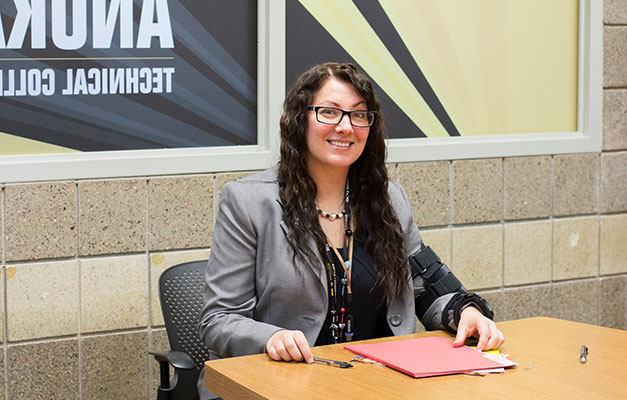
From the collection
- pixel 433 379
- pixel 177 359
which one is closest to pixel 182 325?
pixel 177 359

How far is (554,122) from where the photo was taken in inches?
181

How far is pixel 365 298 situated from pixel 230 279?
0.43m

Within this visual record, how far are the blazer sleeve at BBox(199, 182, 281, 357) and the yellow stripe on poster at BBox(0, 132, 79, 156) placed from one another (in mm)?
990

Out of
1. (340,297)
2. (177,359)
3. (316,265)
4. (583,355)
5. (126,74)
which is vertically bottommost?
(177,359)

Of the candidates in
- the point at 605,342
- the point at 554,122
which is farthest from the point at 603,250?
the point at 605,342

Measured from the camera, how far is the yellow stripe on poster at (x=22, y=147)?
11.1 ft

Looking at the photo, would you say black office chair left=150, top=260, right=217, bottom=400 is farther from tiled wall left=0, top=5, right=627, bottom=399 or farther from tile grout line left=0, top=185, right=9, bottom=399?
tile grout line left=0, top=185, right=9, bottom=399

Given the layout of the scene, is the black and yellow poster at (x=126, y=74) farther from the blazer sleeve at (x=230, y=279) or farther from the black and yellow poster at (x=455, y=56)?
the blazer sleeve at (x=230, y=279)

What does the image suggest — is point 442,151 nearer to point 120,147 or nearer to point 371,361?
point 120,147

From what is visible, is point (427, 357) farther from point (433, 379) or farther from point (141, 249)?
point (141, 249)

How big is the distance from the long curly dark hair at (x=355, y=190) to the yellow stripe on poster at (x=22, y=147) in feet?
3.52

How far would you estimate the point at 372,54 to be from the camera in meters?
4.11

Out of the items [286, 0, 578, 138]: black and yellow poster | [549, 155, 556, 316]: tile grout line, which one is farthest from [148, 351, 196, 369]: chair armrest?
[549, 155, 556, 316]: tile grout line

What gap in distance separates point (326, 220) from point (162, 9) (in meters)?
1.28
